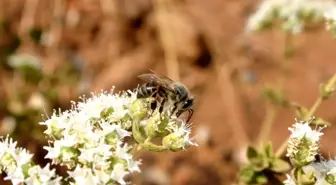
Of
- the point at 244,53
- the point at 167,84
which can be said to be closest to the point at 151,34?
the point at 244,53

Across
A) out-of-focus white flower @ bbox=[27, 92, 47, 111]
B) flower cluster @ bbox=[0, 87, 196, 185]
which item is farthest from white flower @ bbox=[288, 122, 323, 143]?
out-of-focus white flower @ bbox=[27, 92, 47, 111]

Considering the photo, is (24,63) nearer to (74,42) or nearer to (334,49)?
(74,42)

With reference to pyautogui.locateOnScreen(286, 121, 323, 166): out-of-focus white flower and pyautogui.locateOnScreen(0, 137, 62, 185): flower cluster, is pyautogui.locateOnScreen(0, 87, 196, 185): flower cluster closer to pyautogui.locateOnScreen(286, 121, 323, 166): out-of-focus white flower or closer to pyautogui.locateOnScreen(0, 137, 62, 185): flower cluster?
pyautogui.locateOnScreen(0, 137, 62, 185): flower cluster

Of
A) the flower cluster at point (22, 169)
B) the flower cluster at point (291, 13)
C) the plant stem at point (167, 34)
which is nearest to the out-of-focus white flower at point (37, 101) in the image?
the plant stem at point (167, 34)

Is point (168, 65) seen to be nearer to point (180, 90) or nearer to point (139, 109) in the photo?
point (180, 90)

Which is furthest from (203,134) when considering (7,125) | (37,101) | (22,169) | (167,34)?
(22,169)

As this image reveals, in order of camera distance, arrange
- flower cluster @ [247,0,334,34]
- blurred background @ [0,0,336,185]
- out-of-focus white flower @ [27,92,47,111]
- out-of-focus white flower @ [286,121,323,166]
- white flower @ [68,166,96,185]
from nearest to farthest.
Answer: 1. white flower @ [68,166,96,185]
2. out-of-focus white flower @ [286,121,323,166]
3. flower cluster @ [247,0,334,34]
4. out-of-focus white flower @ [27,92,47,111]
5. blurred background @ [0,0,336,185]
